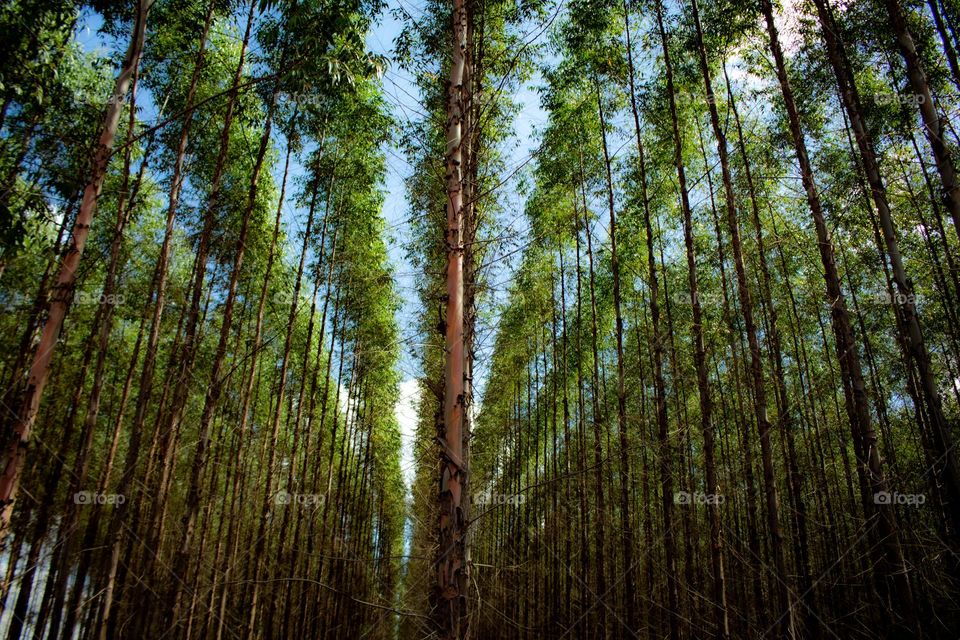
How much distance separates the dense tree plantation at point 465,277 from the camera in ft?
11.4

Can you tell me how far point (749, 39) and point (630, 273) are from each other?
502 cm

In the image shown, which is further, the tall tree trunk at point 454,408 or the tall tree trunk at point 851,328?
the tall tree trunk at point 851,328

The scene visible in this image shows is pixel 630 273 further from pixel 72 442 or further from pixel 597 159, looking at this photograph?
pixel 72 442

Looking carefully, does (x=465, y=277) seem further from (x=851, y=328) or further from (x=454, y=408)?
(x=851, y=328)

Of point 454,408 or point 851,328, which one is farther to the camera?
point 851,328

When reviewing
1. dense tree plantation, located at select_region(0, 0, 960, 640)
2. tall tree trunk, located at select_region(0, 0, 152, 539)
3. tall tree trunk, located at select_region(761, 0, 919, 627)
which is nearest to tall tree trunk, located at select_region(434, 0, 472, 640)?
dense tree plantation, located at select_region(0, 0, 960, 640)

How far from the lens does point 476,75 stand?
4.17 m

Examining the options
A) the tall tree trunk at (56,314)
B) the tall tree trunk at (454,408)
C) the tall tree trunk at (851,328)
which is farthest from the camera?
the tall tree trunk at (851,328)

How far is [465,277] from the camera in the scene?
3.00 m

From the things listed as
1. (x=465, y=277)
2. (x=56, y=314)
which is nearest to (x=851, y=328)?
(x=465, y=277)

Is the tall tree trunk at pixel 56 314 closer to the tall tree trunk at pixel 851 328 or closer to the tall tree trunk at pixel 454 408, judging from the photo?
the tall tree trunk at pixel 454 408

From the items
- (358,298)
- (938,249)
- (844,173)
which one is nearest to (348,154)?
(358,298)

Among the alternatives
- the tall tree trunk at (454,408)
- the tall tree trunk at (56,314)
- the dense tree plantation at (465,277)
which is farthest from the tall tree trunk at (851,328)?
the tall tree trunk at (56,314)

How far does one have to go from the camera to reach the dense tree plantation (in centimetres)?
348
